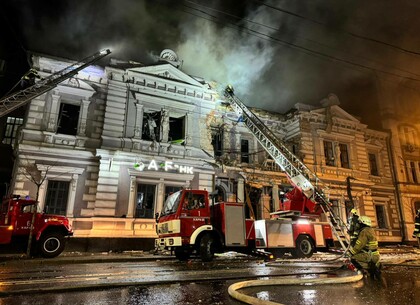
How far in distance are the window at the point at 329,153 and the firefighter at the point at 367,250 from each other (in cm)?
1719

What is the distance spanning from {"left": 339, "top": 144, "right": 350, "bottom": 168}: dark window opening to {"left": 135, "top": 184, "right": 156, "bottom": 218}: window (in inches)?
612

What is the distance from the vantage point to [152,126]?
1825cm

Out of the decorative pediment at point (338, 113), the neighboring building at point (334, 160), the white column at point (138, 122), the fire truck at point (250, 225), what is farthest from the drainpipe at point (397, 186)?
the white column at point (138, 122)

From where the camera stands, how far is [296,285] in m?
5.61

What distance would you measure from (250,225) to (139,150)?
8.13 m

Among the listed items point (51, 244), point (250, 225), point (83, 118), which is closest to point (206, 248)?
point (250, 225)

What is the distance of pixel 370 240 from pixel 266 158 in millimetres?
14919

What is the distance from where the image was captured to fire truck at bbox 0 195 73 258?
37.6ft

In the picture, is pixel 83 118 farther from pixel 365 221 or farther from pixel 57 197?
pixel 365 221

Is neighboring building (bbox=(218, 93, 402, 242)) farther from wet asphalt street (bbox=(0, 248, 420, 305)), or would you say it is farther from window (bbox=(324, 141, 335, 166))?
wet asphalt street (bbox=(0, 248, 420, 305))

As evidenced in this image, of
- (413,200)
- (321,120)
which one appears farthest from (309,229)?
(413,200)

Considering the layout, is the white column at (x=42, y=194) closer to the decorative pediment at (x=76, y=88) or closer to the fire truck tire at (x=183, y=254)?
the decorative pediment at (x=76, y=88)

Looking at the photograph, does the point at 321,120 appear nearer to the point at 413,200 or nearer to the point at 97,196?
the point at 413,200

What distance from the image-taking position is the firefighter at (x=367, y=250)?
22.0 feet
